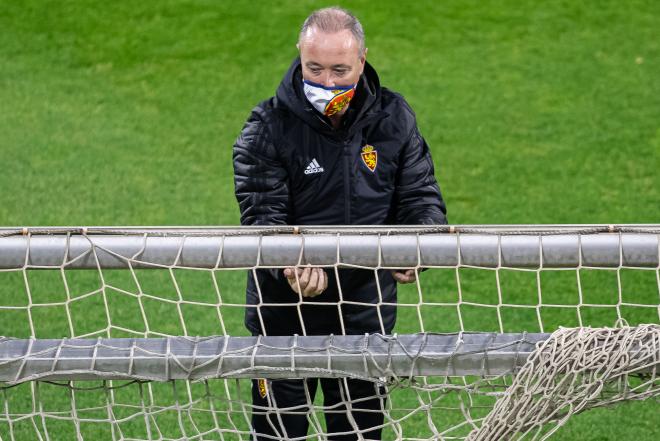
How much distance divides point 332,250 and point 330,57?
680 millimetres

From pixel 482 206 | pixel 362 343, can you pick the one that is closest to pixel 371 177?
pixel 362 343

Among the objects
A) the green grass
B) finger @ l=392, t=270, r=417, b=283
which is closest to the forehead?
finger @ l=392, t=270, r=417, b=283

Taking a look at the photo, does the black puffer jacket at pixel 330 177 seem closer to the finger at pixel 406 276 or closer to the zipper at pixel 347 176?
the zipper at pixel 347 176

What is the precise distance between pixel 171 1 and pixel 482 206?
9.21 feet

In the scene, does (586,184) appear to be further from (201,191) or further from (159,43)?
(159,43)

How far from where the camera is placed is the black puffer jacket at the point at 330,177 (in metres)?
2.98

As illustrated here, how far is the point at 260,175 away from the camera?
2.97m

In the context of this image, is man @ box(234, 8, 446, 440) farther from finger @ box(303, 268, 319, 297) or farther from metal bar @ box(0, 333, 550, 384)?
metal bar @ box(0, 333, 550, 384)

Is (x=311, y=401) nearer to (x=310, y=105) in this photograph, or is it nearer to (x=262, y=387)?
(x=262, y=387)

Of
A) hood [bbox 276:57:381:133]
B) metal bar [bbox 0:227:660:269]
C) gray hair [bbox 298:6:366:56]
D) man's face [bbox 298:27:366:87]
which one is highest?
gray hair [bbox 298:6:366:56]

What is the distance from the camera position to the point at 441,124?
6.23 m

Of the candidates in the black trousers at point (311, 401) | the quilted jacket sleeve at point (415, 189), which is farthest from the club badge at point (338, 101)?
the black trousers at point (311, 401)

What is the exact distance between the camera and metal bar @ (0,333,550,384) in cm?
222

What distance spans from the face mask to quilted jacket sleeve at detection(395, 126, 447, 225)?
0.23 meters
